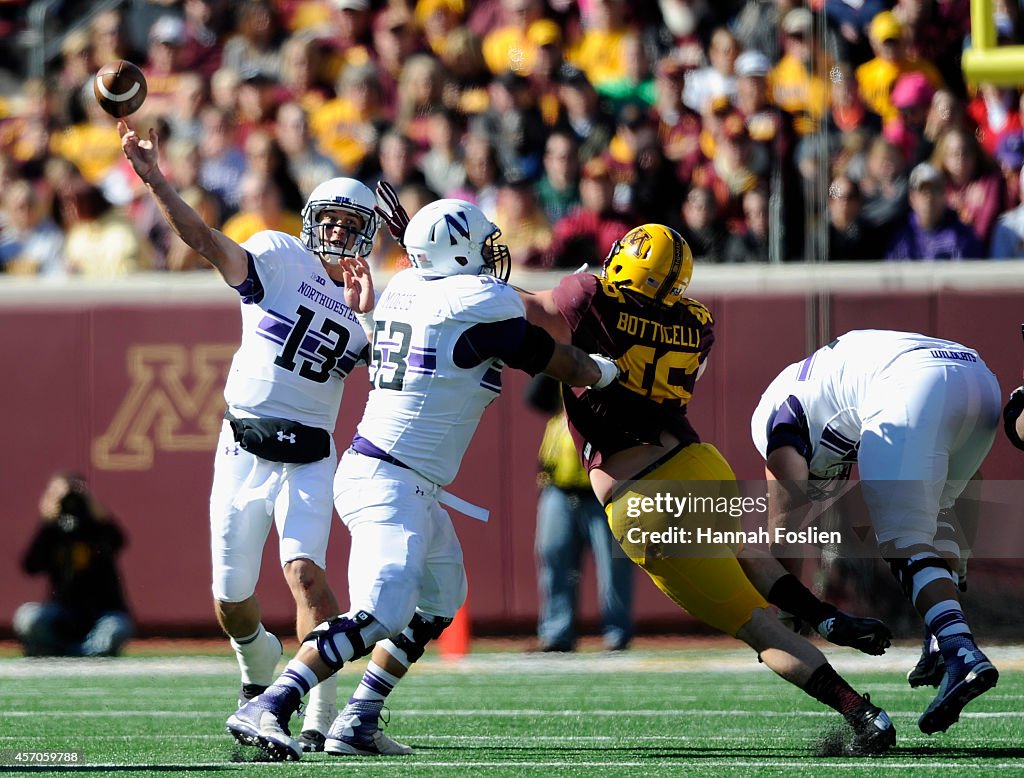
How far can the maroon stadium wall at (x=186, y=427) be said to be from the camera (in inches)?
442

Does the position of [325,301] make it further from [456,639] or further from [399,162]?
[399,162]

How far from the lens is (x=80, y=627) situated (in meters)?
11.2

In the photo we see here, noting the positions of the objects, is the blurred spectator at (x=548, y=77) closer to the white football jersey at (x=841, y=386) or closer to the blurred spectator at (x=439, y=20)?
the blurred spectator at (x=439, y=20)

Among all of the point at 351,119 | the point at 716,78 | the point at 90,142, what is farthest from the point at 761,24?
the point at 90,142

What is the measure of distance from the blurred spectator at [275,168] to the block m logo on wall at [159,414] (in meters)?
1.17

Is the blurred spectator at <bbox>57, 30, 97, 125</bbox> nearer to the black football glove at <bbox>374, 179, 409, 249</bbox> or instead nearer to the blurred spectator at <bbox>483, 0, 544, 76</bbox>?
the blurred spectator at <bbox>483, 0, 544, 76</bbox>

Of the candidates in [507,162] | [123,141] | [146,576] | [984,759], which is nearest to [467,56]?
[507,162]

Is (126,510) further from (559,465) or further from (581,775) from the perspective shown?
(581,775)

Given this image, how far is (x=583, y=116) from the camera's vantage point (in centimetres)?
1216

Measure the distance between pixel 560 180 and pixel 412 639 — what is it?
586 centimetres

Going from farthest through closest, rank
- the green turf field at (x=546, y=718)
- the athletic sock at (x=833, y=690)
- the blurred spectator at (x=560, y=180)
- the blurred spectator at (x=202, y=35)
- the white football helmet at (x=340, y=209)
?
the blurred spectator at (x=202, y=35) < the blurred spectator at (x=560, y=180) < the white football helmet at (x=340, y=209) < the athletic sock at (x=833, y=690) < the green turf field at (x=546, y=718)

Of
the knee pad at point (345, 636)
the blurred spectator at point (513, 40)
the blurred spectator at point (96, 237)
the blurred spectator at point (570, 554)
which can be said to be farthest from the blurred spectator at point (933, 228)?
the knee pad at point (345, 636)

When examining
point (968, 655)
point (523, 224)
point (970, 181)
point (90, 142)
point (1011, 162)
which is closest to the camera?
point (968, 655)

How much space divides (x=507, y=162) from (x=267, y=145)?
5.44 feet
